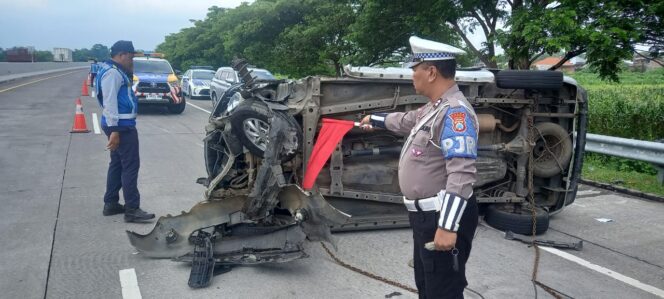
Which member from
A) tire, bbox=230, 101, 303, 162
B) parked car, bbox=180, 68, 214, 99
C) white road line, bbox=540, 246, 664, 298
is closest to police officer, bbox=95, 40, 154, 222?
tire, bbox=230, 101, 303, 162

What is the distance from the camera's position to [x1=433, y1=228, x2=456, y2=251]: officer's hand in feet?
8.70

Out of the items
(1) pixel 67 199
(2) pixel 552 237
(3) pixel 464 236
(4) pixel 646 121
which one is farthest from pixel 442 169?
(4) pixel 646 121

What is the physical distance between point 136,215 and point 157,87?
11.5 metres

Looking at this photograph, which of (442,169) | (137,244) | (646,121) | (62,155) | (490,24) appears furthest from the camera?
(490,24)

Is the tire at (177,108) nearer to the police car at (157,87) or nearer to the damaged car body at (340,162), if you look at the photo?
the police car at (157,87)

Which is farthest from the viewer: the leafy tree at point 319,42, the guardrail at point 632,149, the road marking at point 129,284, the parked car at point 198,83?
the parked car at point 198,83

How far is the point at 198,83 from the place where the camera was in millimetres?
24672

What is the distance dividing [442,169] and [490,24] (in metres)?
10.4

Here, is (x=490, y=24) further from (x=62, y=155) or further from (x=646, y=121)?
(x=62, y=155)

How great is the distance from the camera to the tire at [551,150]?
601cm

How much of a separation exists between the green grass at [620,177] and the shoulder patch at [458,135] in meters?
6.00

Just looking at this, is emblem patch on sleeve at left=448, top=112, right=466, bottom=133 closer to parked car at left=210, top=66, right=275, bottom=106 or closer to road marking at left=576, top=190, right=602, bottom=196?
road marking at left=576, top=190, right=602, bottom=196

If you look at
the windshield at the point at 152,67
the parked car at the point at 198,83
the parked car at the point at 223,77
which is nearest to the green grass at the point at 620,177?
the parked car at the point at 223,77

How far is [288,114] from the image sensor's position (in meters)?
4.98
